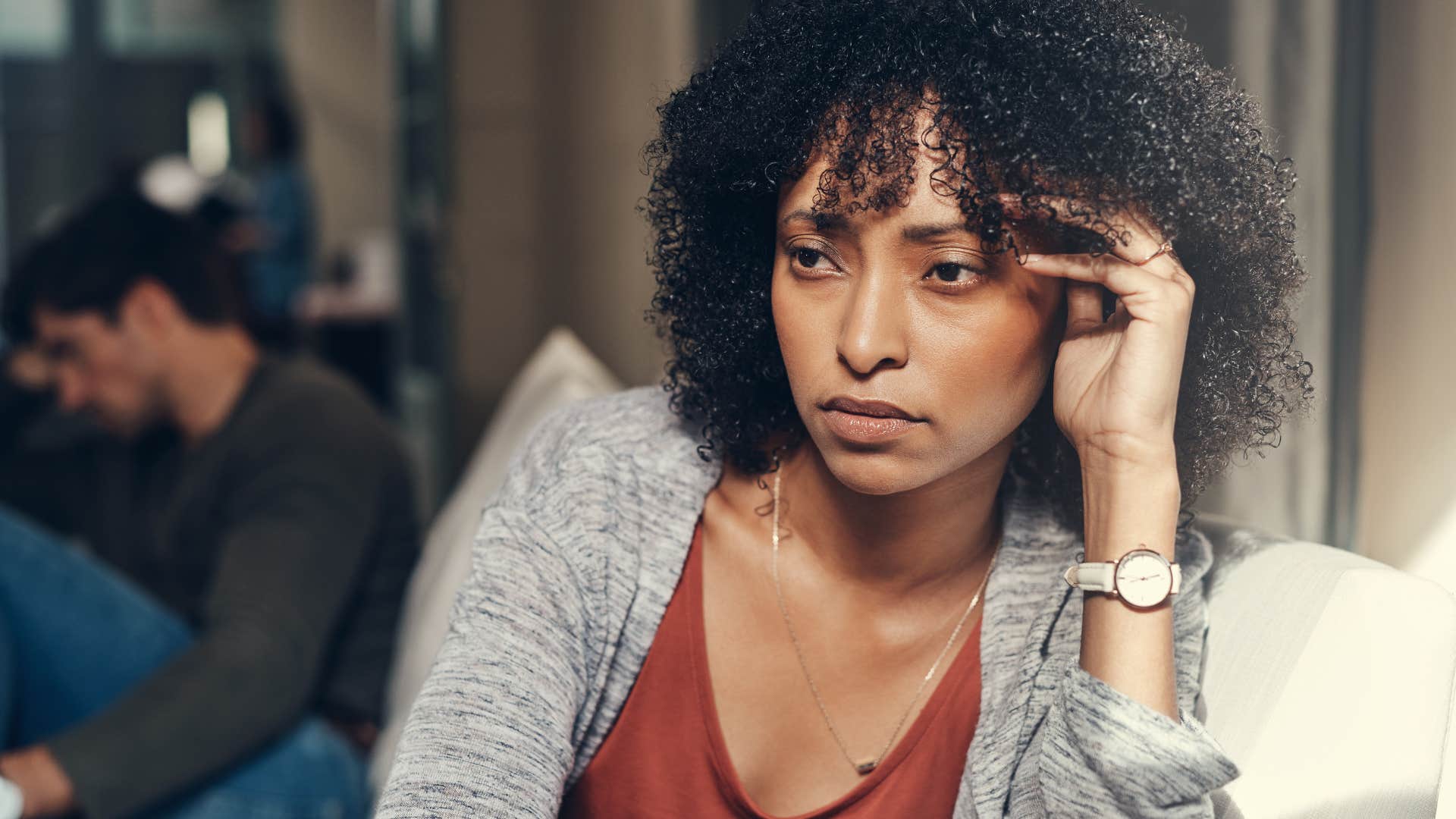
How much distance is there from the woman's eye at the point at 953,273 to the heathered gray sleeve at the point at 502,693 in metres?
0.39

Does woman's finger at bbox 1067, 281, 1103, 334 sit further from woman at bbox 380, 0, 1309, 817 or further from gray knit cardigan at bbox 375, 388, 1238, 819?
gray knit cardigan at bbox 375, 388, 1238, 819

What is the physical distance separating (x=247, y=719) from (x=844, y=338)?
3.43 feet

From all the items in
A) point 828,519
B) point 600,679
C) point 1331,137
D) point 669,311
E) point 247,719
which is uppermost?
point 1331,137

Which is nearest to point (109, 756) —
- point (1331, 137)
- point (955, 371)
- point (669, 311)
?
point (669, 311)

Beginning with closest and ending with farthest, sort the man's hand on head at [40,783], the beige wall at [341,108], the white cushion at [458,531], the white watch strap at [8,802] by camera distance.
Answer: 1. the white watch strap at [8,802]
2. the man's hand on head at [40,783]
3. the white cushion at [458,531]
4. the beige wall at [341,108]

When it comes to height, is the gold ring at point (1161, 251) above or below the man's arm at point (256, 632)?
above

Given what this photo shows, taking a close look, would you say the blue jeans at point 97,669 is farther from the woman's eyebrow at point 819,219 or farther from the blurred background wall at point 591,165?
the woman's eyebrow at point 819,219

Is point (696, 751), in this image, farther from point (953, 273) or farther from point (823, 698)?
point (953, 273)

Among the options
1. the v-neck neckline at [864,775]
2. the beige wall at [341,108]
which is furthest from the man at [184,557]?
the beige wall at [341,108]

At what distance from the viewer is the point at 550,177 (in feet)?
8.91

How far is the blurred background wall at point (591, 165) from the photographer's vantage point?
2.77ft

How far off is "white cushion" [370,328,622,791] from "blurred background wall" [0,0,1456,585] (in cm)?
22

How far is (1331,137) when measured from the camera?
0.88 metres

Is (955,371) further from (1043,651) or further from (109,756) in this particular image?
(109,756)
